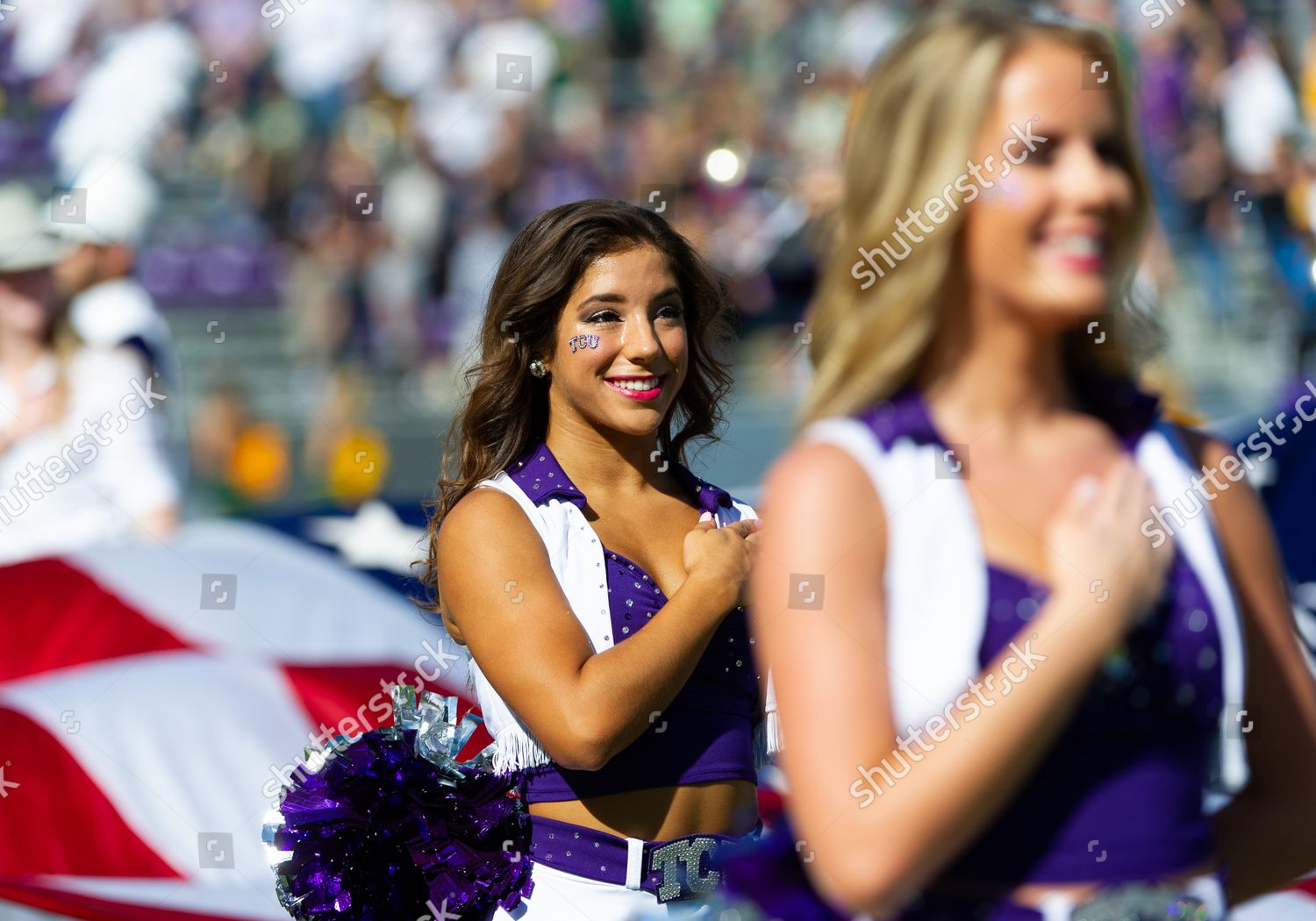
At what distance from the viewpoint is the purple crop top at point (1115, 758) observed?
1101 millimetres

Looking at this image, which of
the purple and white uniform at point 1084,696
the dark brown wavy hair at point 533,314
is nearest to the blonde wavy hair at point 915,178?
the purple and white uniform at point 1084,696

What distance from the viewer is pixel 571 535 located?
200cm

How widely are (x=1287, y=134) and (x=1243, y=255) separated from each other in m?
0.78

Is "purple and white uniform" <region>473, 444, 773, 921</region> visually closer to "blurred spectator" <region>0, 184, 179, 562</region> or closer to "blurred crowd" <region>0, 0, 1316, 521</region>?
"blurred spectator" <region>0, 184, 179, 562</region>

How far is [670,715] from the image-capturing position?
1941 millimetres

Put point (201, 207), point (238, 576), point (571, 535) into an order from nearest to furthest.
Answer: point (571, 535)
point (238, 576)
point (201, 207)

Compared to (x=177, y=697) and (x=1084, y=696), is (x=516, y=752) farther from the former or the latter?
(x=177, y=697)

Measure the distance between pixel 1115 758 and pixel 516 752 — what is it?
3.19ft

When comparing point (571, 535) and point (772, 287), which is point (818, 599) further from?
point (772, 287)

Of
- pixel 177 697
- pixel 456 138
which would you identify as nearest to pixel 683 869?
pixel 177 697

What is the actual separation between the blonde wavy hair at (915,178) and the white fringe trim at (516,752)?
87cm

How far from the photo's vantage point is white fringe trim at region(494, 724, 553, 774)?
194 cm

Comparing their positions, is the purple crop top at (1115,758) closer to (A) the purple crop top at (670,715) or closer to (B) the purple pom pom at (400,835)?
(A) the purple crop top at (670,715)

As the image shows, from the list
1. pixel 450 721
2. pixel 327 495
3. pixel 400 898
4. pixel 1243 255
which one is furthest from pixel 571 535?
pixel 1243 255
